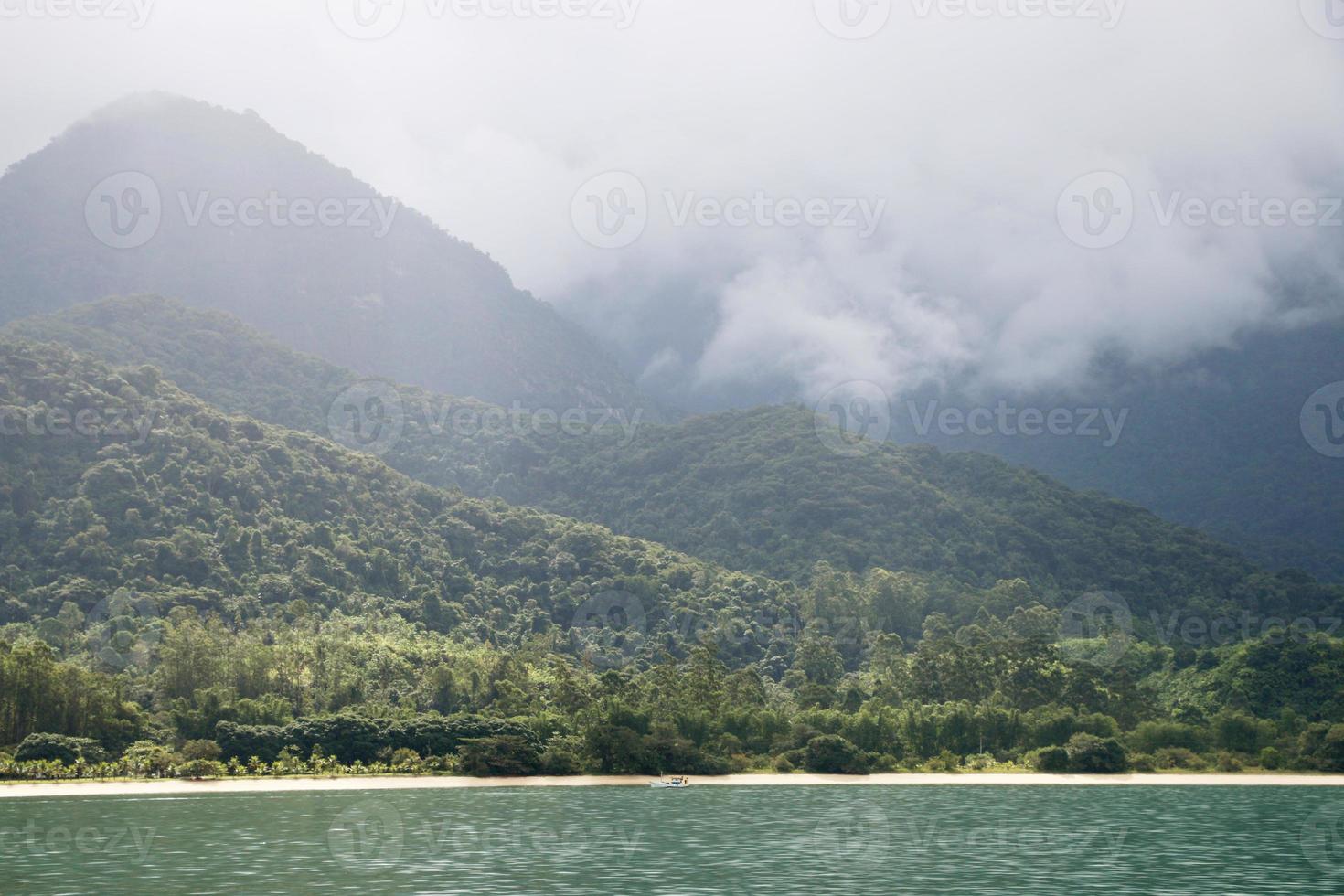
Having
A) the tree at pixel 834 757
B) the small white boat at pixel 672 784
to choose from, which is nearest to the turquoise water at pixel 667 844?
the small white boat at pixel 672 784

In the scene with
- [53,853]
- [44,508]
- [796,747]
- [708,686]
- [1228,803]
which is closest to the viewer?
[53,853]

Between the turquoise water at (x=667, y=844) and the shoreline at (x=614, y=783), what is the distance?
459 centimetres

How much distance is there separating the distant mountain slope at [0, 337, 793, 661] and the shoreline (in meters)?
50.6

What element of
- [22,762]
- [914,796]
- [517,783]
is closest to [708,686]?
[517,783]

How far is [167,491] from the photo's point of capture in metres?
158

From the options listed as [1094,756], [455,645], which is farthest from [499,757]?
[1094,756]

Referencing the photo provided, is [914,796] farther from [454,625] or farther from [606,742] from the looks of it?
[454,625]

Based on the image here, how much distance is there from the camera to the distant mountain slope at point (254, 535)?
145125 mm

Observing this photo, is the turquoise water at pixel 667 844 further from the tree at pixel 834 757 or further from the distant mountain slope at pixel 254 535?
the distant mountain slope at pixel 254 535

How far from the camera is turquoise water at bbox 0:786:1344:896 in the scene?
46.6m

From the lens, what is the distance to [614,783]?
9750 cm

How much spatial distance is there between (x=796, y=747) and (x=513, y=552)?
87492 mm

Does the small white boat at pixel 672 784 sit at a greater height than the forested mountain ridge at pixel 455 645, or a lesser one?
lesser

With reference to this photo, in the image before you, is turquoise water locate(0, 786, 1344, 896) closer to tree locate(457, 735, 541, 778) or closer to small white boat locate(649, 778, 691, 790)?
small white boat locate(649, 778, 691, 790)
